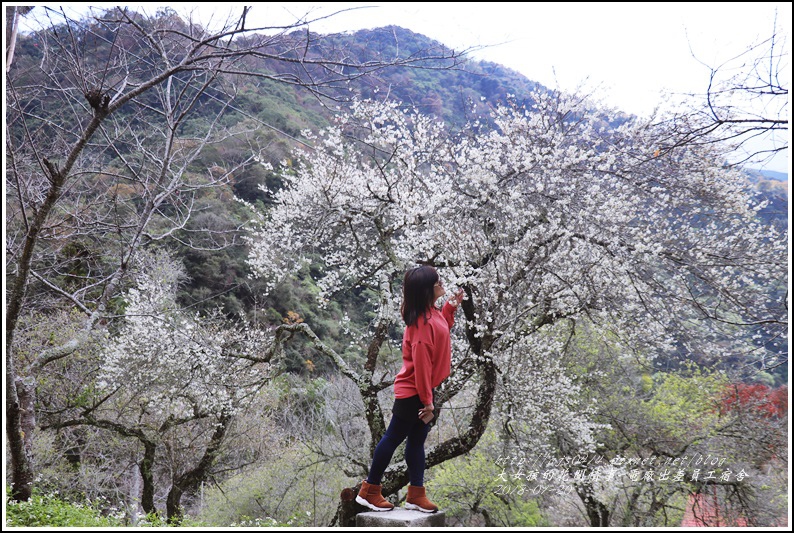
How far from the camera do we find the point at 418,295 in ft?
6.86

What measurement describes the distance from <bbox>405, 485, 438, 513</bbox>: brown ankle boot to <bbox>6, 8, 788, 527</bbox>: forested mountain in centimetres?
130

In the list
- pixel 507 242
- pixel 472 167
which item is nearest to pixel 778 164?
pixel 507 242

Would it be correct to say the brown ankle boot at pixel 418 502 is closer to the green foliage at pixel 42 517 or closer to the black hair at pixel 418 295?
the black hair at pixel 418 295

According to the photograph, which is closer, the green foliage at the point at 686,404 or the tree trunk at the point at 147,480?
the tree trunk at the point at 147,480

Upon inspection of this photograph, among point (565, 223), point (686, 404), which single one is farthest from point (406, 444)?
point (686, 404)

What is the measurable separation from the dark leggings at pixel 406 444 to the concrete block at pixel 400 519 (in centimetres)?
14

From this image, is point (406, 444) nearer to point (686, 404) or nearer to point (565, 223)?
point (565, 223)

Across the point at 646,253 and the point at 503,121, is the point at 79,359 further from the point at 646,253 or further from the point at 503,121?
the point at 646,253

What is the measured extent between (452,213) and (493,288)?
742mm

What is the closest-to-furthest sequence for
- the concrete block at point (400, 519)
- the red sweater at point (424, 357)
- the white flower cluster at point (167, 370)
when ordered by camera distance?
the concrete block at point (400, 519), the red sweater at point (424, 357), the white flower cluster at point (167, 370)

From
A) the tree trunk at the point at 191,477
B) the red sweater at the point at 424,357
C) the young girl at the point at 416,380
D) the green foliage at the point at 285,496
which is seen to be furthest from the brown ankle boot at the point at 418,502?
the green foliage at the point at 285,496

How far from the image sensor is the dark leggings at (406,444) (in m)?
2.11

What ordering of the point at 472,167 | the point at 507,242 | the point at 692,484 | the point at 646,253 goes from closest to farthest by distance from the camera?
the point at 646,253 < the point at 507,242 < the point at 472,167 < the point at 692,484

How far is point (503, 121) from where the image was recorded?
13.7ft
